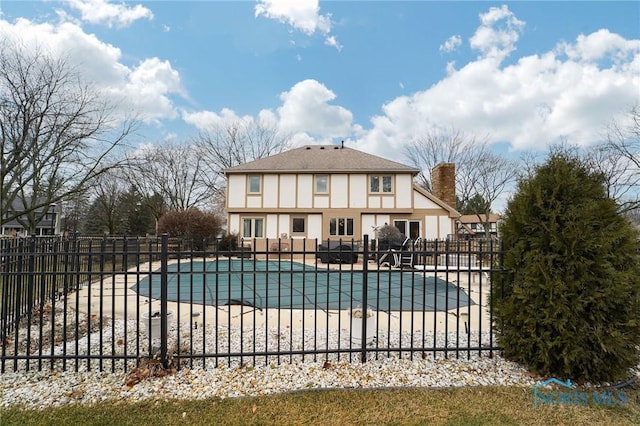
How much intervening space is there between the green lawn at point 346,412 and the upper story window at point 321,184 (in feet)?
51.4

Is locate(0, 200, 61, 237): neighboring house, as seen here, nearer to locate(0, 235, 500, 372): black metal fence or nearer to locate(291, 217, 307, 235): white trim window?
locate(291, 217, 307, 235): white trim window

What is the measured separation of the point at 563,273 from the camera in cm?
274

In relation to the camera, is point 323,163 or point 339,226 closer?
point 339,226

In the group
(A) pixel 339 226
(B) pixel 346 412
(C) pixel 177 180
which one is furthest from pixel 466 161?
(B) pixel 346 412

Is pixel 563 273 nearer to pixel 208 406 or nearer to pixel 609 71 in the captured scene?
pixel 208 406

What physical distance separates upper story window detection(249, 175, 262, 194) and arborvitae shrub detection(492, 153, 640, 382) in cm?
1617

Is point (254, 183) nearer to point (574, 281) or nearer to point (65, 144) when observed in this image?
point (65, 144)

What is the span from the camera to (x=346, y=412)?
7.91ft

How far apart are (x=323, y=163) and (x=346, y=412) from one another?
16.8 metres

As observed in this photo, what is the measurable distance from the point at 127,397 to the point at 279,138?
28551mm

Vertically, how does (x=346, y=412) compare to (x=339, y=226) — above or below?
below

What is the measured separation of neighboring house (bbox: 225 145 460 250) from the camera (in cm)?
1788

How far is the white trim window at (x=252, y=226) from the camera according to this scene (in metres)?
18.0

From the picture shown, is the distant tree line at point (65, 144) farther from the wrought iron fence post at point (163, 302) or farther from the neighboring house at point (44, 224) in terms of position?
the neighboring house at point (44, 224)
